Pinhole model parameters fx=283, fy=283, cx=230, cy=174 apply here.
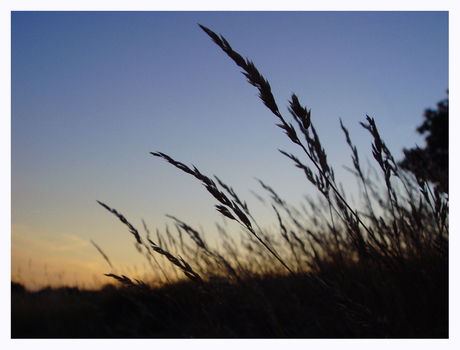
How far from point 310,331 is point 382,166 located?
1.27 meters

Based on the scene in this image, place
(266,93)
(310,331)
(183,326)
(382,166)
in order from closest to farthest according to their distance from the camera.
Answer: (266,93), (382,166), (310,331), (183,326)

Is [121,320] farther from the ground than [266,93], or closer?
closer

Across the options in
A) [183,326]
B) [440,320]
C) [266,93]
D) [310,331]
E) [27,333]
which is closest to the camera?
[266,93]

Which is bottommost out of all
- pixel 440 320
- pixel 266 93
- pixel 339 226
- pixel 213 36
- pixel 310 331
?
pixel 310 331

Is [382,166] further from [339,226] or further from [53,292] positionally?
[53,292]

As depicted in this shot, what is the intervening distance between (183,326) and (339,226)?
1551 mm

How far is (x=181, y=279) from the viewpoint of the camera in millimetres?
2412

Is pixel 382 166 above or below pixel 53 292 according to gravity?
above

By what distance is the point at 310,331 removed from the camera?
5.73ft

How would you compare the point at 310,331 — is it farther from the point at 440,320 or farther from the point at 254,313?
the point at 440,320

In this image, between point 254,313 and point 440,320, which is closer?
point 440,320
